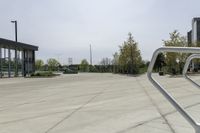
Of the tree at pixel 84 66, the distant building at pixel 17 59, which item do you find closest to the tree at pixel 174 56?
the distant building at pixel 17 59

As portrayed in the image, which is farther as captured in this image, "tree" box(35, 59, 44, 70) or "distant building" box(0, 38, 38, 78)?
"tree" box(35, 59, 44, 70)

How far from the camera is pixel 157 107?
11852mm

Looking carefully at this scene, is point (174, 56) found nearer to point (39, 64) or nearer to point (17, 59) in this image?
point (17, 59)

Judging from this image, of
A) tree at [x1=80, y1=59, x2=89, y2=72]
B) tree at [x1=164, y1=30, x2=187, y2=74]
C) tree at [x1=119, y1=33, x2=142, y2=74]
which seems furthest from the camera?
tree at [x1=80, y1=59, x2=89, y2=72]

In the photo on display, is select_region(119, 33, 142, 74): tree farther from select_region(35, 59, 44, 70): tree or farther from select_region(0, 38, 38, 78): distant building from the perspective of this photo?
select_region(35, 59, 44, 70): tree

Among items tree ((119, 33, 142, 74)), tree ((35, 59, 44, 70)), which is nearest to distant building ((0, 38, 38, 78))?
tree ((119, 33, 142, 74))

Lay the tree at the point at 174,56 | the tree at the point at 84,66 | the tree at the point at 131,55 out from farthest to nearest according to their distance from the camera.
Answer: the tree at the point at 84,66 → the tree at the point at 131,55 → the tree at the point at 174,56

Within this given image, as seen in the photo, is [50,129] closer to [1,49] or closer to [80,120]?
[80,120]

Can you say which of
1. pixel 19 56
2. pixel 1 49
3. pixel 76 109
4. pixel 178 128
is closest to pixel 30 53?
pixel 19 56

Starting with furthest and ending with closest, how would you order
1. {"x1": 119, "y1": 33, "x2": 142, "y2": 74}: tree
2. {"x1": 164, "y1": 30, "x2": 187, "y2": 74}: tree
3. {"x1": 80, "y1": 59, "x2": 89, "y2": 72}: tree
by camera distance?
{"x1": 80, "y1": 59, "x2": 89, "y2": 72}: tree → {"x1": 119, "y1": 33, "x2": 142, "y2": 74}: tree → {"x1": 164, "y1": 30, "x2": 187, "y2": 74}: tree

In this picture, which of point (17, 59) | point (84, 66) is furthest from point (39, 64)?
point (17, 59)

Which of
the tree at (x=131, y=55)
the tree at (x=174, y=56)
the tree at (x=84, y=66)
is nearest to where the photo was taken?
the tree at (x=174, y=56)

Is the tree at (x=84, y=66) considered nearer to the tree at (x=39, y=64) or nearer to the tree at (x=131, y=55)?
the tree at (x=39, y=64)

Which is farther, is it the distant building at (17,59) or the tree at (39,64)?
the tree at (39,64)
